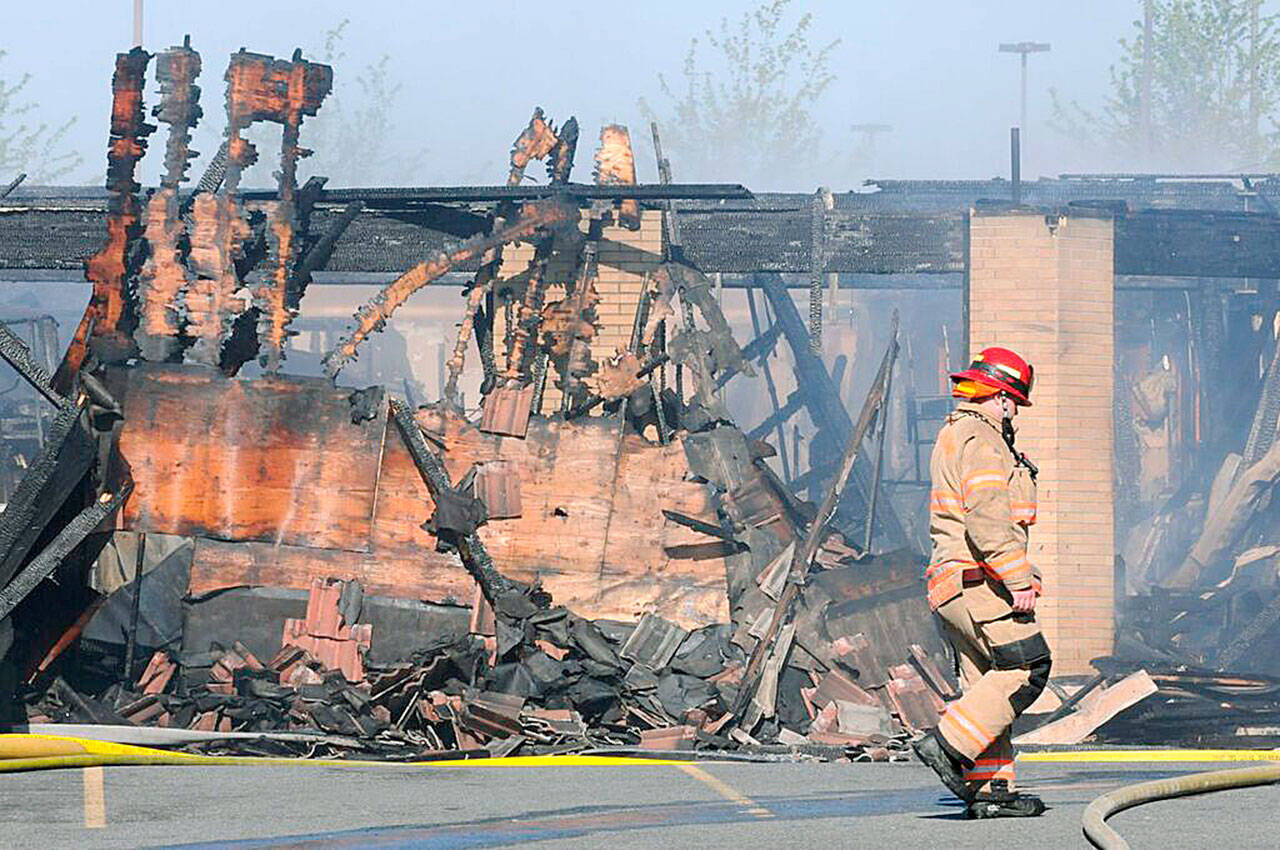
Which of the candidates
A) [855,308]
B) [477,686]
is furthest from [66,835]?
[855,308]

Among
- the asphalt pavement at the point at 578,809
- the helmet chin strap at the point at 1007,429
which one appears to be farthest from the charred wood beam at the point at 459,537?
the helmet chin strap at the point at 1007,429

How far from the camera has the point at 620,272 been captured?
60.0ft

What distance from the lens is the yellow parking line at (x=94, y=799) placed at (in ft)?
25.9

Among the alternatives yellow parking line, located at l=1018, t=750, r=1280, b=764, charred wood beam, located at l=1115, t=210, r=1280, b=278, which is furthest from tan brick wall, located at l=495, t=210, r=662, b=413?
yellow parking line, located at l=1018, t=750, r=1280, b=764

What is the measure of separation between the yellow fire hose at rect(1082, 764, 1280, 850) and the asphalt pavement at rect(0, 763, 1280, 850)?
59 millimetres

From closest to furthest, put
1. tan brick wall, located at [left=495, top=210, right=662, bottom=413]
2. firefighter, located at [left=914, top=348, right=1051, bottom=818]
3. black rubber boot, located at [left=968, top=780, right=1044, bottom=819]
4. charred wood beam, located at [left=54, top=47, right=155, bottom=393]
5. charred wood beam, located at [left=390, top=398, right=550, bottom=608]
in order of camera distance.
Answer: firefighter, located at [left=914, top=348, right=1051, bottom=818]
black rubber boot, located at [left=968, top=780, right=1044, bottom=819]
charred wood beam, located at [left=390, top=398, right=550, bottom=608]
charred wood beam, located at [left=54, top=47, right=155, bottom=393]
tan brick wall, located at [left=495, top=210, right=662, bottom=413]

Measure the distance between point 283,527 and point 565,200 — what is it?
4.25 m

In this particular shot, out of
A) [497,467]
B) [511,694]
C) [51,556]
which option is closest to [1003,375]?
[511,694]

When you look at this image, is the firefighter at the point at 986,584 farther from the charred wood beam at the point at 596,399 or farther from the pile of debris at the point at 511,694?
the charred wood beam at the point at 596,399

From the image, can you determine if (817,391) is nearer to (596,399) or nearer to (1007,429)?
(596,399)

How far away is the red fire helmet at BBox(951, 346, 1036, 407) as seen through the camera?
786 cm

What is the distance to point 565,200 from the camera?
17.8 m

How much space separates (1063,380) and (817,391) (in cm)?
709

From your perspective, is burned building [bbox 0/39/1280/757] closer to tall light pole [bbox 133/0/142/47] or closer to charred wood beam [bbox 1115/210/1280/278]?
charred wood beam [bbox 1115/210/1280/278]
